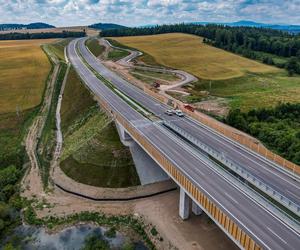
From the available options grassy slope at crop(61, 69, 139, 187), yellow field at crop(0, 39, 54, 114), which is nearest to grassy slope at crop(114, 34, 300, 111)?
grassy slope at crop(61, 69, 139, 187)

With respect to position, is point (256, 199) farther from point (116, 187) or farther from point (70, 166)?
point (70, 166)

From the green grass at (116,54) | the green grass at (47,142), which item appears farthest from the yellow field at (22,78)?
the green grass at (116,54)

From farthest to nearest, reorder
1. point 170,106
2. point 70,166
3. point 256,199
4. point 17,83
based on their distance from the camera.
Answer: point 17,83 < point 170,106 < point 70,166 < point 256,199

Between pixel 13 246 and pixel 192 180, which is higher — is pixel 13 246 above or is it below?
below

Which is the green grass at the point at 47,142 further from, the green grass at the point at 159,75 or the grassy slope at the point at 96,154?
the green grass at the point at 159,75

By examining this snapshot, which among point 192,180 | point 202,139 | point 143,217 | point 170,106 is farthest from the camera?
point 170,106

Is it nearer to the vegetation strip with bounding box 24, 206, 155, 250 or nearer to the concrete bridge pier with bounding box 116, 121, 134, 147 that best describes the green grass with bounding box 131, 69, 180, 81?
the concrete bridge pier with bounding box 116, 121, 134, 147

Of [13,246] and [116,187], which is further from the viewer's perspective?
[116,187]

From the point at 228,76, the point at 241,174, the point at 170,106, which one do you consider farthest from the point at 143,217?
the point at 228,76
